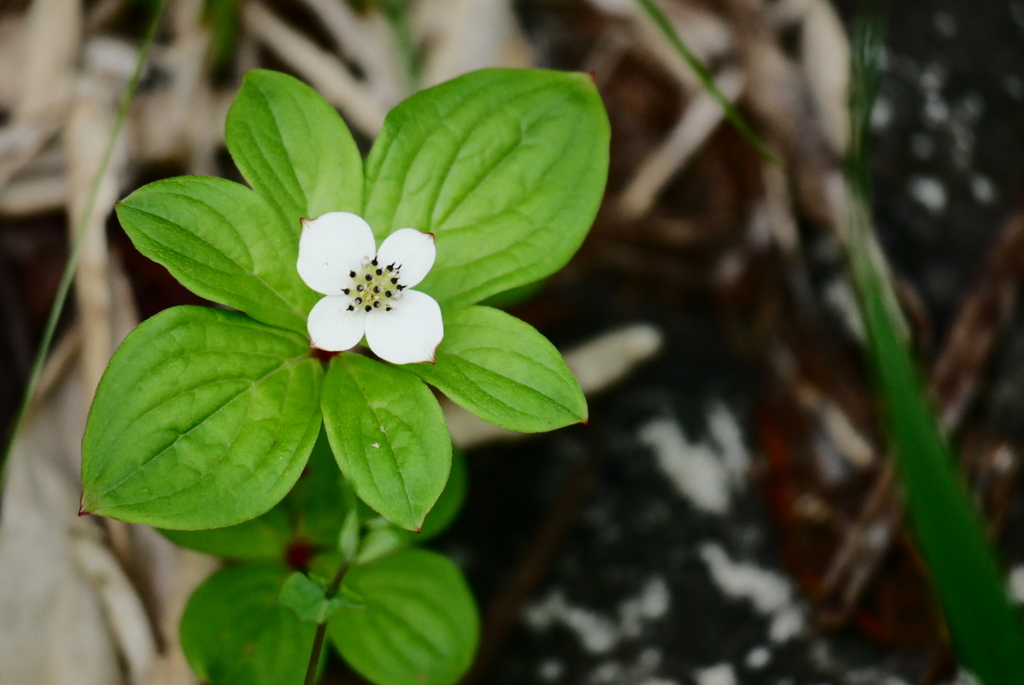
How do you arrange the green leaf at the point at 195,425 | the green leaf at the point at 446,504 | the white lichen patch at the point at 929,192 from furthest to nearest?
1. the white lichen patch at the point at 929,192
2. the green leaf at the point at 446,504
3. the green leaf at the point at 195,425

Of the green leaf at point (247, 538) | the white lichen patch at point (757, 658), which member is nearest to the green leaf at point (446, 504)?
the green leaf at point (247, 538)

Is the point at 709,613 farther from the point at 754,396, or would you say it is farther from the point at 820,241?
the point at 820,241

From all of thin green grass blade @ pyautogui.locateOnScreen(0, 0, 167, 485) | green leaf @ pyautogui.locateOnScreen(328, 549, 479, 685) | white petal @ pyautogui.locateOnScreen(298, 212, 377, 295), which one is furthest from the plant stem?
thin green grass blade @ pyautogui.locateOnScreen(0, 0, 167, 485)

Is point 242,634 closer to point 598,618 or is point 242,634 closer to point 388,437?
point 388,437

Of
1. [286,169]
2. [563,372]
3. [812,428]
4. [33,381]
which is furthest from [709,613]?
[33,381]

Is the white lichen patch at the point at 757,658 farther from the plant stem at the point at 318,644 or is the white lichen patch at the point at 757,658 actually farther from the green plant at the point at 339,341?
the plant stem at the point at 318,644
